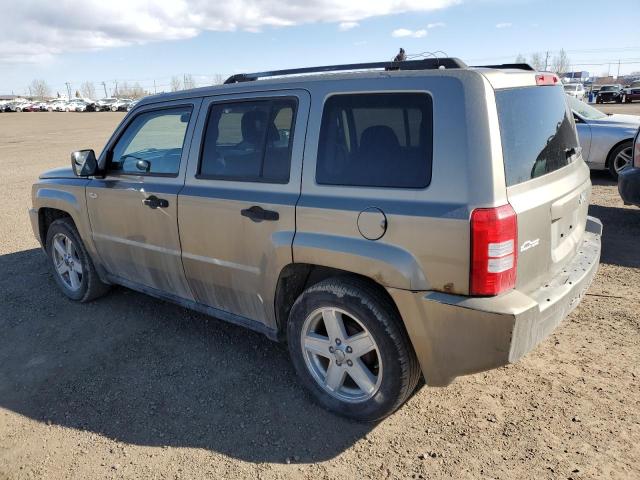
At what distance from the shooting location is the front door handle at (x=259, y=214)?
3.11m

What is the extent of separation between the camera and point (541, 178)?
279 centimetres

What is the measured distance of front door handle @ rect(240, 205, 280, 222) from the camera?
311 cm

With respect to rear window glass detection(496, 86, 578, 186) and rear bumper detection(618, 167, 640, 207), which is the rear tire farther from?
rear window glass detection(496, 86, 578, 186)

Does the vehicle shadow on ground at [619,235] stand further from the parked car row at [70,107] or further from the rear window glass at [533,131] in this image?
the parked car row at [70,107]

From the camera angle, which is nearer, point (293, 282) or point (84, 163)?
point (293, 282)

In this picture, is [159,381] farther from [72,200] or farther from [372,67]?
[372,67]

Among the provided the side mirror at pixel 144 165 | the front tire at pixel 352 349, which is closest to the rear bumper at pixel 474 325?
the front tire at pixel 352 349

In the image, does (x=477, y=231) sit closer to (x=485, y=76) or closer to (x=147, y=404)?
A: (x=485, y=76)

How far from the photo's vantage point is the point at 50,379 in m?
3.69

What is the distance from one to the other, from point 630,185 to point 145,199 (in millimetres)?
5497

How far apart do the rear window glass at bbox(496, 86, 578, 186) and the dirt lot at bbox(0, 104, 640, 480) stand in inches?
56.0

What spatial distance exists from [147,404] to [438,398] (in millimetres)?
1890

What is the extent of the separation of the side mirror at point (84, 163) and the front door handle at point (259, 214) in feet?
5.99

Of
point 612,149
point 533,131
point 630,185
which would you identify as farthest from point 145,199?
point 612,149
